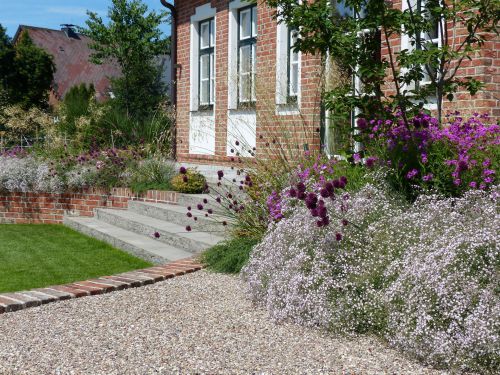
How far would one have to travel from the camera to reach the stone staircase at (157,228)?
24.2 ft

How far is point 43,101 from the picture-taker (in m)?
33.7

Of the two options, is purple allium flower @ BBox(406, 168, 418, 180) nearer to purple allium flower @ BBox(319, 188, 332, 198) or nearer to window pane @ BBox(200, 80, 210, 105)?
purple allium flower @ BBox(319, 188, 332, 198)

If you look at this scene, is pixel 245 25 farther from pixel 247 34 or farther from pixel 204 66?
Result: pixel 204 66

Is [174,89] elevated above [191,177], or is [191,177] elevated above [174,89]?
[174,89]

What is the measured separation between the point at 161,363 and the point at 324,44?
3295mm

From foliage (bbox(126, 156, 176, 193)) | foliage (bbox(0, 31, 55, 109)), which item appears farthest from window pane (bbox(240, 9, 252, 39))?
foliage (bbox(0, 31, 55, 109))

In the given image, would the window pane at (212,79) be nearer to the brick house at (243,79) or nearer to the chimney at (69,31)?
the brick house at (243,79)

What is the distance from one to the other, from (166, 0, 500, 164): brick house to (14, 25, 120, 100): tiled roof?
26.4m

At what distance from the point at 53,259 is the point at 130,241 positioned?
93cm

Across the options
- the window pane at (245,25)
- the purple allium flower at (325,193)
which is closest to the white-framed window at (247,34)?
the window pane at (245,25)

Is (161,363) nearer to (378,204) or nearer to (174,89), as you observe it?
(378,204)

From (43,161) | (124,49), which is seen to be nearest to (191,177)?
(43,161)

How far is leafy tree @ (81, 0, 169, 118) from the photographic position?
866 inches

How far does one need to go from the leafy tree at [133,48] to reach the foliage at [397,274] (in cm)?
1755
